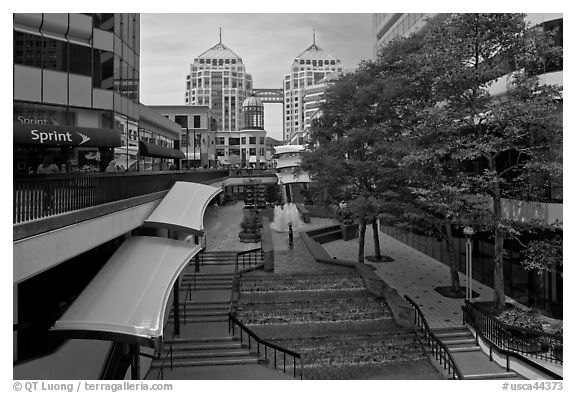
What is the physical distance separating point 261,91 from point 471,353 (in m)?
178

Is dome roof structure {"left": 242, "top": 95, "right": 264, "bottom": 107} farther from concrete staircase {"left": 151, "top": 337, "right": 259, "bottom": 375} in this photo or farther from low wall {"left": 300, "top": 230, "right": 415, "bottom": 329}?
concrete staircase {"left": 151, "top": 337, "right": 259, "bottom": 375}

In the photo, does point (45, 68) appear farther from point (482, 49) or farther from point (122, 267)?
point (482, 49)

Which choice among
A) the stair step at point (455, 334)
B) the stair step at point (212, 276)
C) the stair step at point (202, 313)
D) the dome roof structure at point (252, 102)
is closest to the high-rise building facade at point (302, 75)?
the dome roof structure at point (252, 102)

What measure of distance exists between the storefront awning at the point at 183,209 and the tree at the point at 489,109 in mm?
7371

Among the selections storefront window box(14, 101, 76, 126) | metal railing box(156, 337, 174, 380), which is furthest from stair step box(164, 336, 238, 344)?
storefront window box(14, 101, 76, 126)

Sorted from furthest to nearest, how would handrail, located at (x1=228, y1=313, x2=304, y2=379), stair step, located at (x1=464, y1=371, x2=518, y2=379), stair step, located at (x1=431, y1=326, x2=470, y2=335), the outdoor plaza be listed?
stair step, located at (x1=431, y1=326, x2=470, y2=335) → the outdoor plaza → stair step, located at (x1=464, y1=371, x2=518, y2=379) → handrail, located at (x1=228, y1=313, x2=304, y2=379)

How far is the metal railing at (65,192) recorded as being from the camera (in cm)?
679

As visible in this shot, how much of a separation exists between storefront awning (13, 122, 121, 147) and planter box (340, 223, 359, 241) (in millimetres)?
20602

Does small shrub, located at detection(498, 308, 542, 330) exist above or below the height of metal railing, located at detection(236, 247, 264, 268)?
below

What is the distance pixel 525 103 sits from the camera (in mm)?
12336

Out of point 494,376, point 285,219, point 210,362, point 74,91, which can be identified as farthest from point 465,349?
point 285,219

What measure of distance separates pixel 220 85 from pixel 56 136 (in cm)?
13917

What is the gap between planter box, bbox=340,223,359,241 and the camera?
31.4 metres
